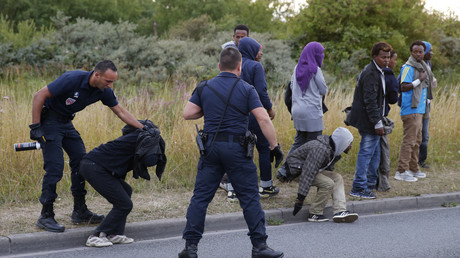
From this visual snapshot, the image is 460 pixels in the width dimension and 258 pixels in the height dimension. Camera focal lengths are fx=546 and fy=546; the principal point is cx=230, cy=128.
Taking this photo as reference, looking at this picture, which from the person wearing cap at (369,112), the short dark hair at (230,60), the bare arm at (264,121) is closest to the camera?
the bare arm at (264,121)

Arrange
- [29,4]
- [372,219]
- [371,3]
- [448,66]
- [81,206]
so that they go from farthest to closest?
1. [29,4]
2. [448,66]
3. [371,3]
4. [372,219]
5. [81,206]

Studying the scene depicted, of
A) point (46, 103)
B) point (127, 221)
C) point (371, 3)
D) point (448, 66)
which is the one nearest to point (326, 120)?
point (127, 221)

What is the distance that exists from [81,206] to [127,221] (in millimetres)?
515

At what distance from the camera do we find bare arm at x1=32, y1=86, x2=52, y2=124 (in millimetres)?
5207

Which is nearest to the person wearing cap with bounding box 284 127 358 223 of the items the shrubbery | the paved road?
the paved road

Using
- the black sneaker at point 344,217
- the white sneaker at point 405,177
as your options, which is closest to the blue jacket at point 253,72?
the black sneaker at point 344,217

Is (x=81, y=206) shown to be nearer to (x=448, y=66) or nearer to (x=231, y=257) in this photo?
(x=231, y=257)

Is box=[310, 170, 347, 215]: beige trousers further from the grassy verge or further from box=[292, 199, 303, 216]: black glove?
the grassy verge

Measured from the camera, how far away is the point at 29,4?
74.8 feet

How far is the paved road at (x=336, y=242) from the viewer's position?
A: 17.2ft

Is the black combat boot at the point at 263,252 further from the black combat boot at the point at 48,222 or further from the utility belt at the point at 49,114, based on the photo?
the utility belt at the point at 49,114

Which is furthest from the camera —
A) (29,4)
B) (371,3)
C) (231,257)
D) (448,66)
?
(29,4)

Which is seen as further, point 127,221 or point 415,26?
point 415,26

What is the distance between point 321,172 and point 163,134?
294 centimetres
